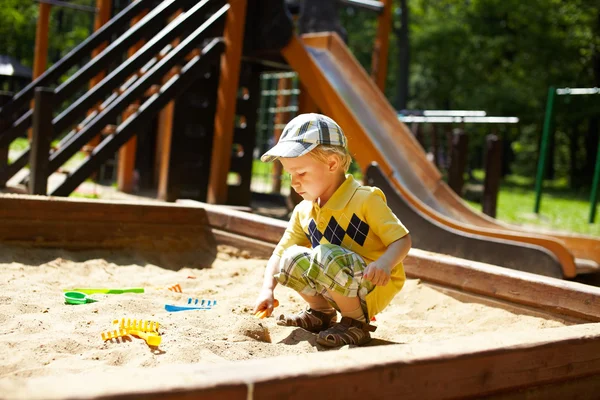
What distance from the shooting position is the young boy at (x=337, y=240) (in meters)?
2.29

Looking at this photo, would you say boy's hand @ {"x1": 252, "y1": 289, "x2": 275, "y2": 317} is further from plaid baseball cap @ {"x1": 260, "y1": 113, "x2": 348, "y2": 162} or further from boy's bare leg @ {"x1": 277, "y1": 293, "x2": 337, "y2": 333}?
plaid baseball cap @ {"x1": 260, "y1": 113, "x2": 348, "y2": 162}

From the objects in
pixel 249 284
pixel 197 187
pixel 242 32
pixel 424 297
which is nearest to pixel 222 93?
pixel 242 32

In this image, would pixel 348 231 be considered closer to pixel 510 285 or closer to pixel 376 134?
pixel 510 285

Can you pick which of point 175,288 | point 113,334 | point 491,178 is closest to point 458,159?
point 491,178

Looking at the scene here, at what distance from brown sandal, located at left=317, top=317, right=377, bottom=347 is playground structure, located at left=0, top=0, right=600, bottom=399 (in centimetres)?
67

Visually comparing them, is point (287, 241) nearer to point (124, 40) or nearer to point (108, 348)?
point (108, 348)

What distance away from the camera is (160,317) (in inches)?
101

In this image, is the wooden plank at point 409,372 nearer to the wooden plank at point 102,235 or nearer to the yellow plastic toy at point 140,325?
the yellow plastic toy at point 140,325

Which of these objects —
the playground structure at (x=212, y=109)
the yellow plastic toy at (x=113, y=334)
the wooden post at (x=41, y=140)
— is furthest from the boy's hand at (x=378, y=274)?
the wooden post at (x=41, y=140)

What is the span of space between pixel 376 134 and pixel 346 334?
4.03m

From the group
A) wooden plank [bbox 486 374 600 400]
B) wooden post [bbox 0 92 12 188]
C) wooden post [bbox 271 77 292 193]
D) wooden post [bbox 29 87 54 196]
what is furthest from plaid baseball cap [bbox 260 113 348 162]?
wooden post [bbox 271 77 292 193]

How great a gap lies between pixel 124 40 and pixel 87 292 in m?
3.37

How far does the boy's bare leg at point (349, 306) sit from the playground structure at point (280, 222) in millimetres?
668

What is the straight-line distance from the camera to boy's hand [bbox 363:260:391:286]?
2205 millimetres
